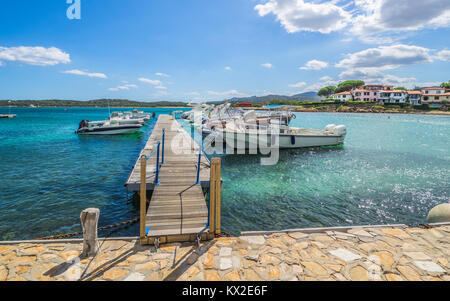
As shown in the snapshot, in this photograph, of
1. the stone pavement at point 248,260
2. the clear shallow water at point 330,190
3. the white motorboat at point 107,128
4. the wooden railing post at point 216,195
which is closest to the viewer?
the stone pavement at point 248,260

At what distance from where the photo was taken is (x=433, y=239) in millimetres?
5449

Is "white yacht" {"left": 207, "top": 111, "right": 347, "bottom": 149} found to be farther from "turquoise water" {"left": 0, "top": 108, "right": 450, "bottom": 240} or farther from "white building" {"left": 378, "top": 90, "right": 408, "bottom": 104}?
"white building" {"left": 378, "top": 90, "right": 408, "bottom": 104}

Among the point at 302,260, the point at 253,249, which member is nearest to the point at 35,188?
the point at 253,249

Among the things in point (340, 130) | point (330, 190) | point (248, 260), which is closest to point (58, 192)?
point (248, 260)

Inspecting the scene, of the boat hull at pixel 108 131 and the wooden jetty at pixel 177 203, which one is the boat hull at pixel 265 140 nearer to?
the wooden jetty at pixel 177 203

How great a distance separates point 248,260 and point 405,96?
413ft

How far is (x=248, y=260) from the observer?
4484 millimetres

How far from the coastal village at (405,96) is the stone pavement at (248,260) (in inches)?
4693

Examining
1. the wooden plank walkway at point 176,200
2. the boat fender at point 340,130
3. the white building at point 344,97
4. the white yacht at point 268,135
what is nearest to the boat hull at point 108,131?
the white yacht at point 268,135

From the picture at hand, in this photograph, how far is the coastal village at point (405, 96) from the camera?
305ft

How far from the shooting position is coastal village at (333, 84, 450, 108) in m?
93.0

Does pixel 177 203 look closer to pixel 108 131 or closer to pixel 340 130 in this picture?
pixel 340 130

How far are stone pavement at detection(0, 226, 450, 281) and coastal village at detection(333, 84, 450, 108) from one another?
391ft
